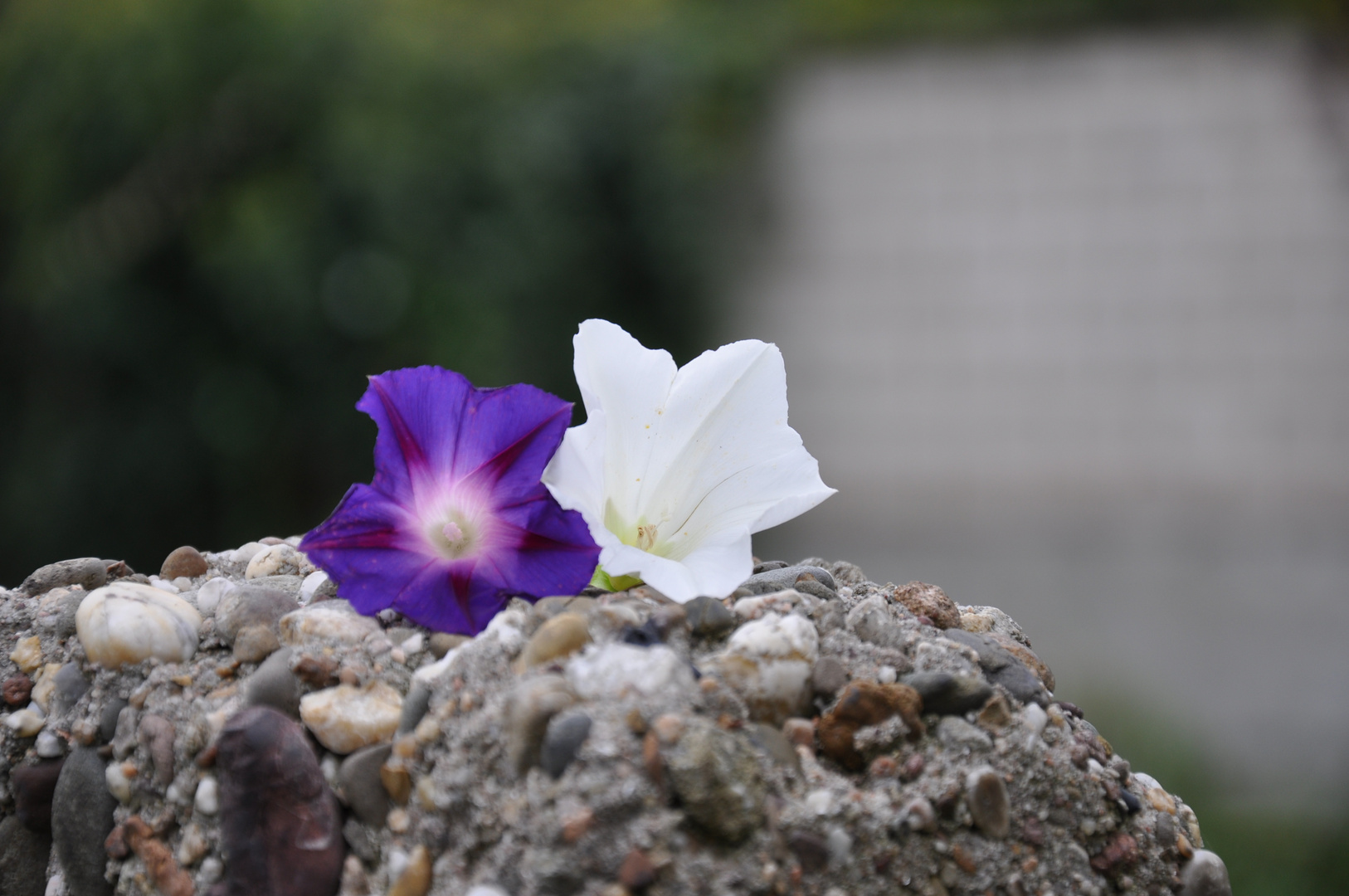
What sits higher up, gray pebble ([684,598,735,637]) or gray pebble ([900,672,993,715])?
gray pebble ([684,598,735,637])

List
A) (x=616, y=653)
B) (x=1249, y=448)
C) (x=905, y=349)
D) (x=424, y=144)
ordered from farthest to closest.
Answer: (x=905, y=349) < (x=1249, y=448) < (x=424, y=144) < (x=616, y=653)

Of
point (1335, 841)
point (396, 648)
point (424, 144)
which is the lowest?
point (1335, 841)

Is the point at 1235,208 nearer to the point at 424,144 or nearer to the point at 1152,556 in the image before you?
the point at 1152,556

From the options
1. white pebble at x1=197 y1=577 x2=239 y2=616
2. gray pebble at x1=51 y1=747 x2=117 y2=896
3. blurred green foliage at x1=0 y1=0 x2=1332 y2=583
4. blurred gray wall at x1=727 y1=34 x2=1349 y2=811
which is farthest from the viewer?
blurred gray wall at x1=727 y1=34 x2=1349 y2=811

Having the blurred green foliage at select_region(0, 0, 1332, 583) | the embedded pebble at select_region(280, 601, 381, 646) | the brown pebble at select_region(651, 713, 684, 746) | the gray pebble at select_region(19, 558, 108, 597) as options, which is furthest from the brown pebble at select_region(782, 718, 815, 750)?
the blurred green foliage at select_region(0, 0, 1332, 583)

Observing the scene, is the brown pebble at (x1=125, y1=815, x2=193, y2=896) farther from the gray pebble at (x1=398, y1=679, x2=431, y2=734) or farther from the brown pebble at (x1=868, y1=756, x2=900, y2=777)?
the brown pebble at (x1=868, y1=756, x2=900, y2=777)

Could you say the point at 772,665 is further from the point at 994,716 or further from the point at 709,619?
the point at 994,716

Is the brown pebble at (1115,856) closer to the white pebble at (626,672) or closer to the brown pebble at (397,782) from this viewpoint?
the white pebble at (626,672)

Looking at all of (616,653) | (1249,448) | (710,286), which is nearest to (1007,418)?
(1249,448)
